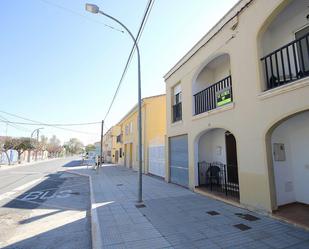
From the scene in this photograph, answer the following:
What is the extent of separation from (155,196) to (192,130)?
11.1 ft

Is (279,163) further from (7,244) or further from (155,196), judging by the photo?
(7,244)

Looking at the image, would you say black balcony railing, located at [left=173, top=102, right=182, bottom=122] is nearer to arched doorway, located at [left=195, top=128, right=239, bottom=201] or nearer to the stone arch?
arched doorway, located at [left=195, top=128, right=239, bottom=201]

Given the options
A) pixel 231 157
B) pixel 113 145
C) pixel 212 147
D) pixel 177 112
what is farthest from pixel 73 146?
pixel 231 157

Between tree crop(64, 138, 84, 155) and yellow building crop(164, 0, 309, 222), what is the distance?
4083 inches

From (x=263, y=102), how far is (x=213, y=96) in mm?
2786

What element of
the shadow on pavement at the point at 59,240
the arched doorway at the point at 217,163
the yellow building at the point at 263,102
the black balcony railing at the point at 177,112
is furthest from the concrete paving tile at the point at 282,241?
the black balcony railing at the point at 177,112

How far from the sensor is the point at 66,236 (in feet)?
15.3

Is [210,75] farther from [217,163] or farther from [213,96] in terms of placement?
[217,163]

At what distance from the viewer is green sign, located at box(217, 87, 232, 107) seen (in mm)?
7032

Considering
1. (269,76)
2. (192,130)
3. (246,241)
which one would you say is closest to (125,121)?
(192,130)

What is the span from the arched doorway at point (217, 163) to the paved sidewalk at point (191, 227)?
139 cm

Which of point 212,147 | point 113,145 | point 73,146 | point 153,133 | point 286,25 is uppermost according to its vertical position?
point 73,146

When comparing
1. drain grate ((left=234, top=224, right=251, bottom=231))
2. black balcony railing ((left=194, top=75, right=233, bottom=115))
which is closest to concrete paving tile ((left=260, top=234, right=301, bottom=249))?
drain grate ((left=234, top=224, right=251, bottom=231))

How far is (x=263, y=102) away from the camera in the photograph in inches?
214
